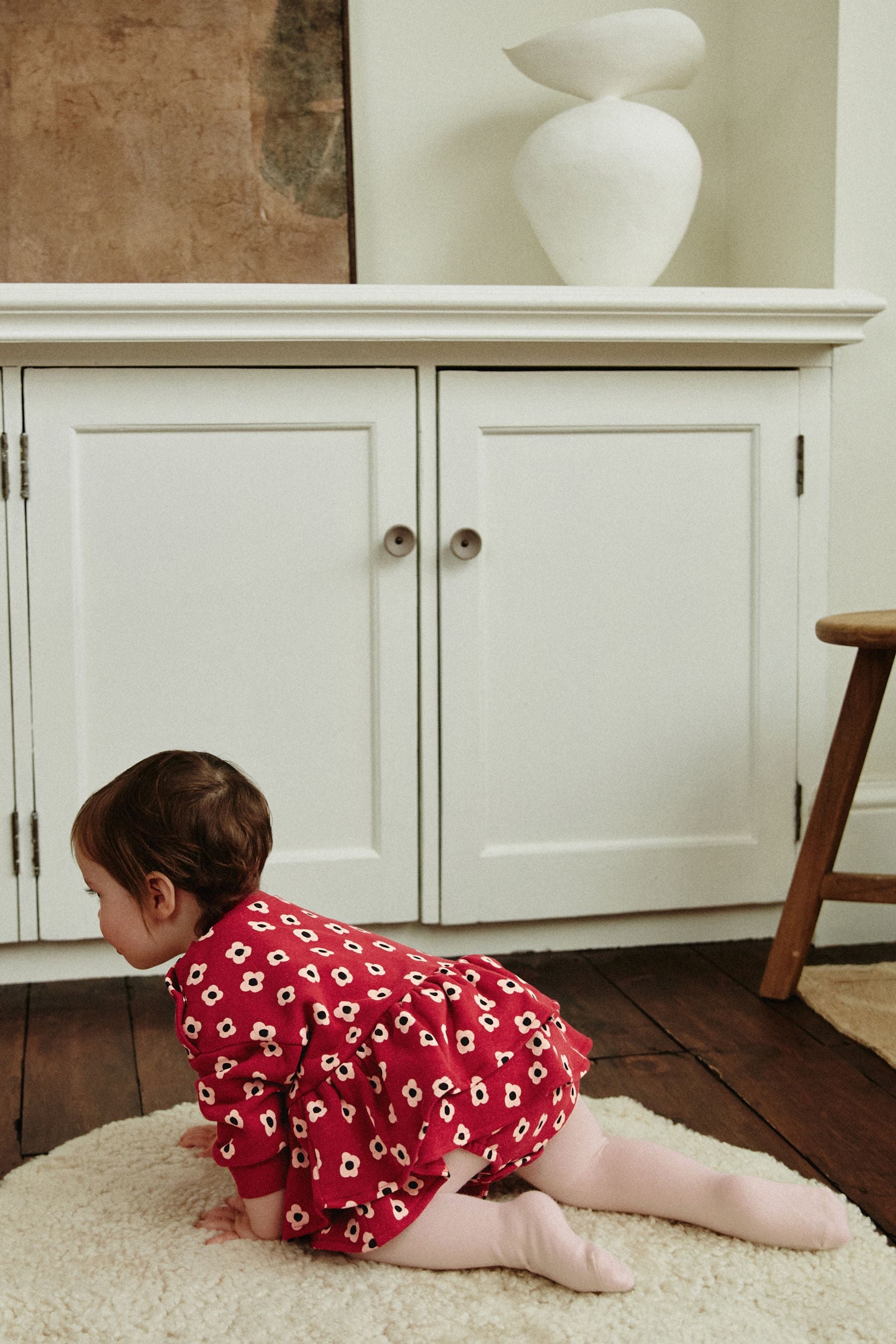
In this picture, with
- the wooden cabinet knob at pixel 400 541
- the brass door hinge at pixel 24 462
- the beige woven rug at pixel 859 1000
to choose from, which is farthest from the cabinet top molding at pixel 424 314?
the beige woven rug at pixel 859 1000

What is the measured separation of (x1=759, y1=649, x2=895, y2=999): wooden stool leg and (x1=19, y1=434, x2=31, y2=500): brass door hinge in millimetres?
1034

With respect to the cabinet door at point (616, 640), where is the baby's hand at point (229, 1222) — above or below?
below

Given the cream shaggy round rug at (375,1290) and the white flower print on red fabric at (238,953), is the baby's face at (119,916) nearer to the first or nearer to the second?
the white flower print on red fabric at (238,953)

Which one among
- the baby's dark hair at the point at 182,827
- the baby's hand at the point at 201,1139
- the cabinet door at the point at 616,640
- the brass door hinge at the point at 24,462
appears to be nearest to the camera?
the baby's dark hair at the point at 182,827

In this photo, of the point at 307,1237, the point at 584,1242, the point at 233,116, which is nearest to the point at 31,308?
the point at 233,116

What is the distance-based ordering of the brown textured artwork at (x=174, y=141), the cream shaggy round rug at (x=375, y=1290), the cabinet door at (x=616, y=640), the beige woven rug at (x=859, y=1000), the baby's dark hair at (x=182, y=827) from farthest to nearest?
the brown textured artwork at (x=174, y=141) < the cabinet door at (x=616, y=640) < the beige woven rug at (x=859, y=1000) < the baby's dark hair at (x=182, y=827) < the cream shaggy round rug at (x=375, y=1290)

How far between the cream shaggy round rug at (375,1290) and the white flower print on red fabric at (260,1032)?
17cm

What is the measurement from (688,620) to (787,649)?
0.49 feet

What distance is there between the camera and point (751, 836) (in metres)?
1.68

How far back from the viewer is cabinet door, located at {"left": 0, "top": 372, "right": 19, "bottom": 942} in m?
1.48

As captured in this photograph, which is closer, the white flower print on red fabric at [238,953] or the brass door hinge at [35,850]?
the white flower print on red fabric at [238,953]

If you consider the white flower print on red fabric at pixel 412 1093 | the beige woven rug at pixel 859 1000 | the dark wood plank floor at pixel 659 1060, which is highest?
the white flower print on red fabric at pixel 412 1093

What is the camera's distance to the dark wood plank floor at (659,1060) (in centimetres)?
113

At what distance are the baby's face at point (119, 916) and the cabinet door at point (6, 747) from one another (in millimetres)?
586
